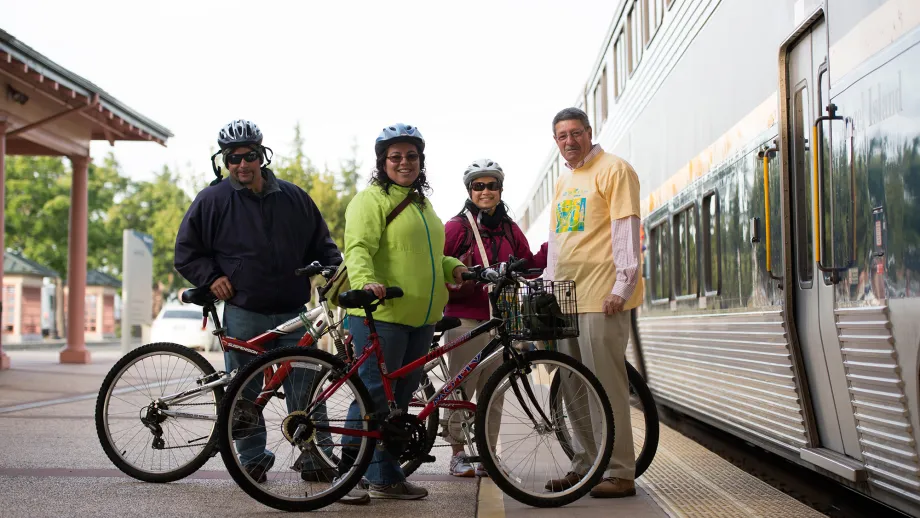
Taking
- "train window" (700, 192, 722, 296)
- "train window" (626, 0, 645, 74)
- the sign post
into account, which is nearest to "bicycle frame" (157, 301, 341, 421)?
"train window" (700, 192, 722, 296)

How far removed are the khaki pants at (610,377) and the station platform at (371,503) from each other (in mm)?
209

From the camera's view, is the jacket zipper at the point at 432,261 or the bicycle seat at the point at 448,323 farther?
the bicycle seat at the point at 448,323

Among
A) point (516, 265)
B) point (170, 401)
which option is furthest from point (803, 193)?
point (170, 401)

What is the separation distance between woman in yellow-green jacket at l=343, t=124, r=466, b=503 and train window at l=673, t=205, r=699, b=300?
347 centimetres

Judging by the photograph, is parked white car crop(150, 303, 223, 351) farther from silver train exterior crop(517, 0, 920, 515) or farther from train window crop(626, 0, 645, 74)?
silver train exterior crop(517, 0, 920, 515)

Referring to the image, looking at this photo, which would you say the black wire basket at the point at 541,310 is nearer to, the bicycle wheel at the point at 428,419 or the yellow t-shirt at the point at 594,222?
the yellow t-shirt at the point at 594,222

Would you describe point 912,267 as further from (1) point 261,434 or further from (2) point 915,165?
(1) point 261,434

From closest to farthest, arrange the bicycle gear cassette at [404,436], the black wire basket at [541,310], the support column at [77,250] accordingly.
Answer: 1. the black wire basket at [541,310]
2. the bicycle gear cassette at [404,436]
3. the support column at [77,250]

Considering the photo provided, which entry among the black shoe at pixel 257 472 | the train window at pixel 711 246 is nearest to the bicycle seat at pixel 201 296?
the black shoe at pixel 257 472

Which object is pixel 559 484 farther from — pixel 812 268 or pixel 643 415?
pixel 812 268

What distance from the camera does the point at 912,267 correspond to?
4375 millimetres

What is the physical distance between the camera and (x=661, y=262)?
36.0 ft

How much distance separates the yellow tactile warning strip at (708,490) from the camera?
218 inches

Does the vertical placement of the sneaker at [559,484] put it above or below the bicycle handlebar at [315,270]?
below
